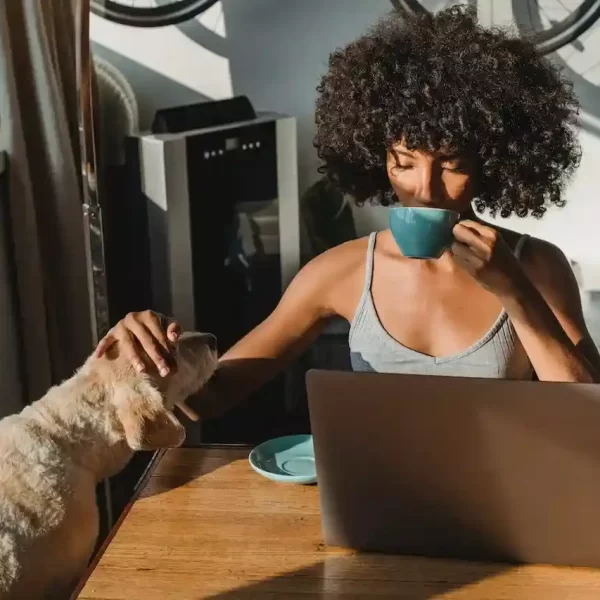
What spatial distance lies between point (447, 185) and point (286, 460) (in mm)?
502

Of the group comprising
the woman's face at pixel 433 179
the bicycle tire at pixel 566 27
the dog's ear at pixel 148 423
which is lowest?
the dog's ear at pixel 148 423

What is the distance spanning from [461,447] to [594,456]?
128 millimetres

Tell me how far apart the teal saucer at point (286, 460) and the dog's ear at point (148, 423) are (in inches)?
5.0

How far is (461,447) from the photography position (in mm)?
757

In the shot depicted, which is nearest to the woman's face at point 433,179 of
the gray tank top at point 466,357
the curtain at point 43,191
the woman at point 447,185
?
the woman at point 447,185

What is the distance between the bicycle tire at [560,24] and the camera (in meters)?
1.44

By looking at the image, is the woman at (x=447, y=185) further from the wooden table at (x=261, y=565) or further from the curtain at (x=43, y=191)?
the curtain at (x=43, y=191)

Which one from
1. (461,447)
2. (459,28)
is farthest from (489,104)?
(461,447)

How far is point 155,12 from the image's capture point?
146cm

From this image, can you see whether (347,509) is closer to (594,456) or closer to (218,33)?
(594,456)

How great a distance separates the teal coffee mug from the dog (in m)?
0.42

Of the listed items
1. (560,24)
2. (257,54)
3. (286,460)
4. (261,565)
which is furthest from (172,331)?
(560,24)

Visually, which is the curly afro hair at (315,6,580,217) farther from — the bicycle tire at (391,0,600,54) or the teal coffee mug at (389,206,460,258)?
the teal coffee mug at (389,206,460,258)

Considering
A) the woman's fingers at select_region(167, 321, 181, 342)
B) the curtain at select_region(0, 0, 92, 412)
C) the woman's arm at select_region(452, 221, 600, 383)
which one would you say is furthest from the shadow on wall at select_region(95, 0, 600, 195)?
the woman's fingers at select_region(167, 321, 181, 342)
